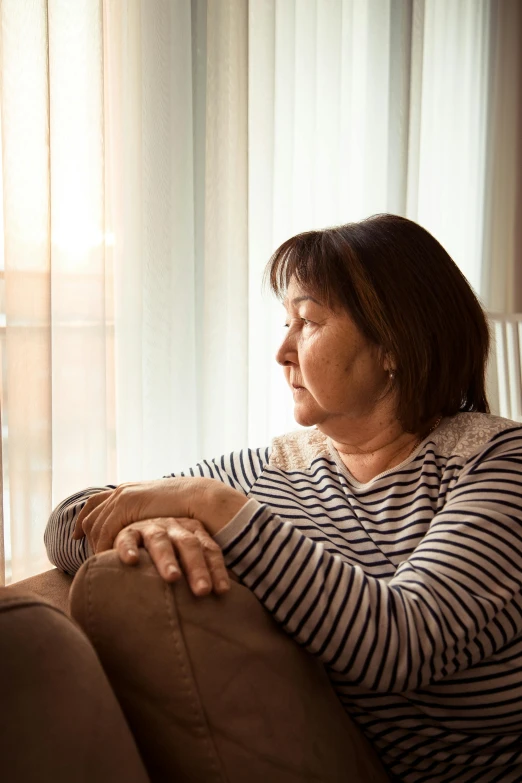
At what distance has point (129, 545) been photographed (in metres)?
0.77

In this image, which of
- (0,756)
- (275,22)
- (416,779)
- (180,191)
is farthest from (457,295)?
(275,22)

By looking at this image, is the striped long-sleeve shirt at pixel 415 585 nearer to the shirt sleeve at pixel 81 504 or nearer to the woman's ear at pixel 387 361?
the shirt sleeve at pixel 81 504

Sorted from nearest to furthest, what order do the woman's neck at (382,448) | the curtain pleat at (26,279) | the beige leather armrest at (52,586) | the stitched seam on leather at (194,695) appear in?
the stitched seam on leather at (194,695) → the beige leather armrest at (52,586) → the woman's neck at (382,448) → the curtain pleat at (26,279)

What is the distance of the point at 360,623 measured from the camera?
0.83 metres

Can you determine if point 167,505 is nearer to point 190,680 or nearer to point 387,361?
point 190,680

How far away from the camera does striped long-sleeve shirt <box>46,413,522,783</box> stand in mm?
835

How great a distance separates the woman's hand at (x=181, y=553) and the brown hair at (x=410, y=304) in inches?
19.6

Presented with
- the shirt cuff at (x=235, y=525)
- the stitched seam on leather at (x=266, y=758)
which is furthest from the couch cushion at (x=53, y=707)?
the shirt cuff at (x=235, y=525)

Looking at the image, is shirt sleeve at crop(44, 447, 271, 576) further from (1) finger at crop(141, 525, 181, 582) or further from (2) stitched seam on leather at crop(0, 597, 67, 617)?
(2) stitched seam on leather at crop(0, 597, 67, 617)

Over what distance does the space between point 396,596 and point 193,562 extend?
0.79 feet

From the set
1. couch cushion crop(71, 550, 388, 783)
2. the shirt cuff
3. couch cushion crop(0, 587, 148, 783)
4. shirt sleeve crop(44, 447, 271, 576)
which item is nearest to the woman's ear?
shirt sleeve crop(44, 447, 271, 576)

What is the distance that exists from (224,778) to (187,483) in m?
0.32

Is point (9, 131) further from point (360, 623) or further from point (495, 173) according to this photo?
point (495, 173)

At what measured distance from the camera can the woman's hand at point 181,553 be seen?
751 millimetres
